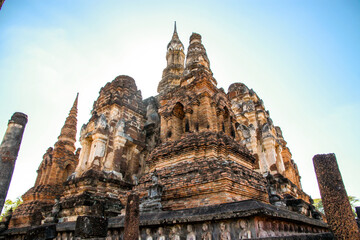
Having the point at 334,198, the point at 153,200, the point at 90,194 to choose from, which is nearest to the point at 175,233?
the point at 153,200

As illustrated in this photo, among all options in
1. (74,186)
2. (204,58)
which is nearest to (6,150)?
(74,186)

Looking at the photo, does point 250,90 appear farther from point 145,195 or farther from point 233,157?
point 145,195

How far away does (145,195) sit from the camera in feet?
27.1

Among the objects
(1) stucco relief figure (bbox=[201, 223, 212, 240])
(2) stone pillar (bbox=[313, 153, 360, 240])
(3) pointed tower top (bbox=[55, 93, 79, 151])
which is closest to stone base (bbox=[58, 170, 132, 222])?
(1) stucco relief figure (bbox=[201, 223, 212, 240])

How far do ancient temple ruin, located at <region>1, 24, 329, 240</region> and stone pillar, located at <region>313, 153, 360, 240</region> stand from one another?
52 centimetres

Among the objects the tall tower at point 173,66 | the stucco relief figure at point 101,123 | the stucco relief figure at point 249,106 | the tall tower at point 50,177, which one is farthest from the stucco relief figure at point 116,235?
the tall tower at point 173,66

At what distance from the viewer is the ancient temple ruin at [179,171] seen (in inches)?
198

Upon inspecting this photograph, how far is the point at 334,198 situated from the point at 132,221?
10.9ft

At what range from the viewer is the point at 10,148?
31.0 ft

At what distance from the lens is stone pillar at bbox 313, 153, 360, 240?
121 inches

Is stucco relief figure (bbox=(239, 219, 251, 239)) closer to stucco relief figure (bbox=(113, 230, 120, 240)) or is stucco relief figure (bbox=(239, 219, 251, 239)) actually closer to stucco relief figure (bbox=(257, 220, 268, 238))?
stucco relief figure (bbox=(257, 220, 268, 238))

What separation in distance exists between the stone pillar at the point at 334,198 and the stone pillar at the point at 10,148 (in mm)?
9911

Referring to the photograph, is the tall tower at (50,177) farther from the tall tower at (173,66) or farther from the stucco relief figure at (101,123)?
the tall tower at (173,66)

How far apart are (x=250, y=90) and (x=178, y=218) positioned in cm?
1333
